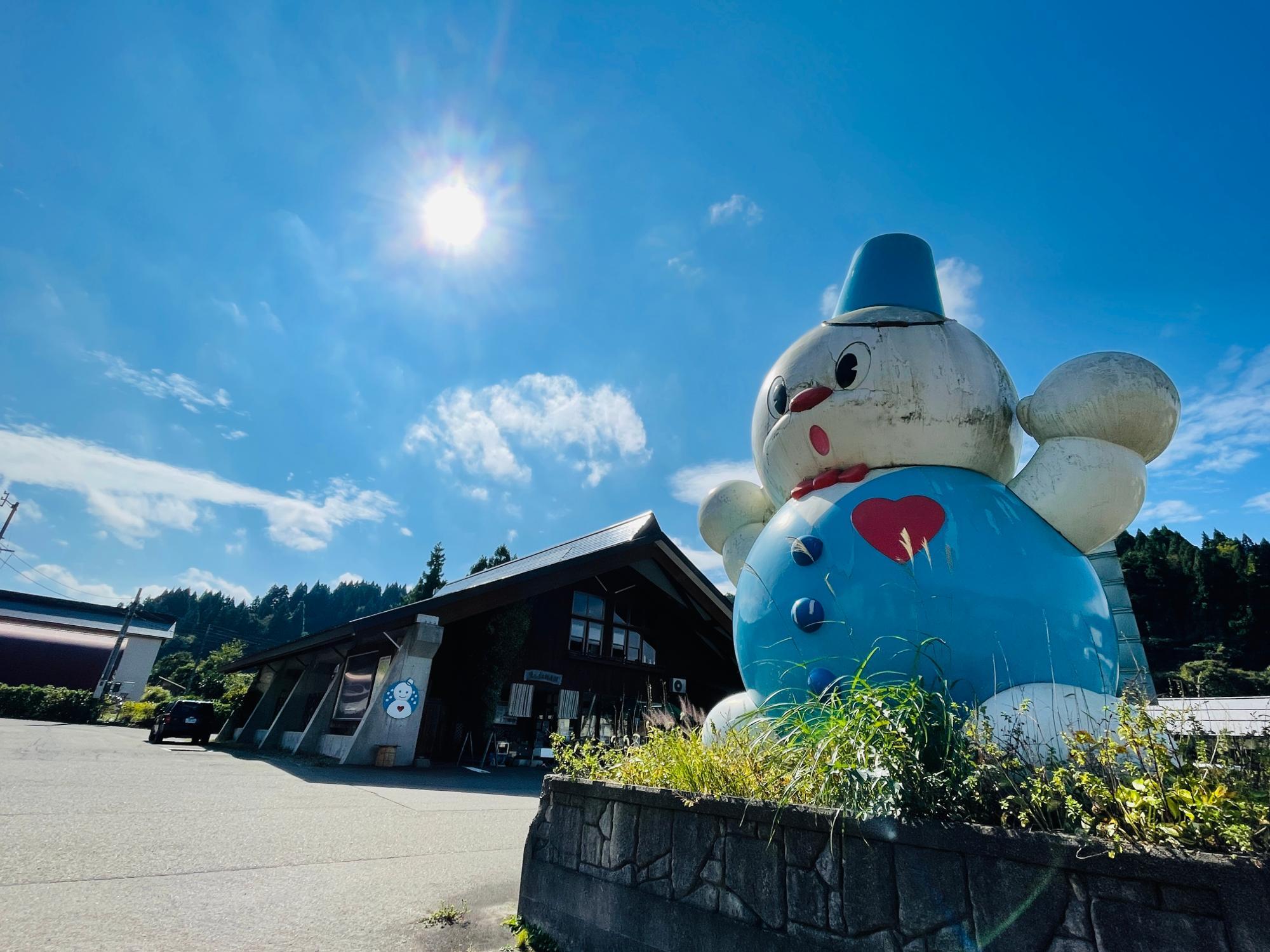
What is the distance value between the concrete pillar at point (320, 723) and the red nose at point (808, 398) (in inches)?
549

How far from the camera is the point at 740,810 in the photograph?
287 centimetres

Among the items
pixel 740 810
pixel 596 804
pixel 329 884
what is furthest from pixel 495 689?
pixel 740 810

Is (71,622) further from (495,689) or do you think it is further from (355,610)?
(355,610)

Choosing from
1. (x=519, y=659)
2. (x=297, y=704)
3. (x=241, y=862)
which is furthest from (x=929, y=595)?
(x=297, y=704)

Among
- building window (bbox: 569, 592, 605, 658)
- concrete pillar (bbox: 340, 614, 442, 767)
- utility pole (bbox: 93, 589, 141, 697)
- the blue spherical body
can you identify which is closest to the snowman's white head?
the blue spherical body

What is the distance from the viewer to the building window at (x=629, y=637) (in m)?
18.0

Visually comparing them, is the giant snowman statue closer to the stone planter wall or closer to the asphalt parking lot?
the stone planter wall

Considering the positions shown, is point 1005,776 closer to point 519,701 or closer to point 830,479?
point 830,479

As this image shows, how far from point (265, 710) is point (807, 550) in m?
Answer: 20.1

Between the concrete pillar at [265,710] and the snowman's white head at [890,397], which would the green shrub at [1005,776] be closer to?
the snowman's white head at [890,397]

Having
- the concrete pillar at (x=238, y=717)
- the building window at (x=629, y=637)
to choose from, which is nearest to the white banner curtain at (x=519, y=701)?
the building window at (x=629, y=637)

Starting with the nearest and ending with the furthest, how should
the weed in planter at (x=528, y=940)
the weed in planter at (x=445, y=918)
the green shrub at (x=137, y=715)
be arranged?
the weed in planter at (x=528, y=940), the weed in planter at (x=445, y=918), the green shrub at (x=137, y=715)

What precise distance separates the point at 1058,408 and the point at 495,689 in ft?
44.7

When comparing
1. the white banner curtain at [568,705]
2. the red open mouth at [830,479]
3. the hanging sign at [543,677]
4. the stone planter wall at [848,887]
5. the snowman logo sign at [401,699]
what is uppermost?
the red open mouth at [830,479]
